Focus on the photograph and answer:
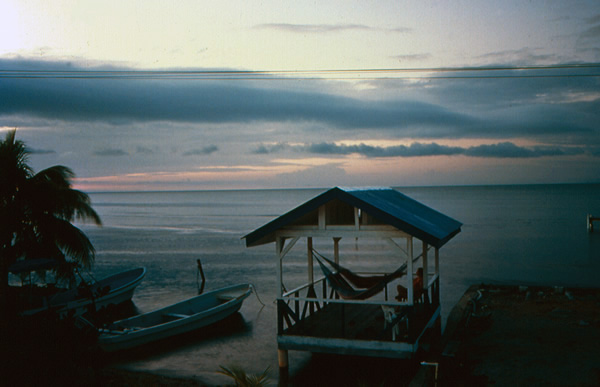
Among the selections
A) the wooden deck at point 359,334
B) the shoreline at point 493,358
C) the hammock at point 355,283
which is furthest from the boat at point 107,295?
the hammock at point 355,283

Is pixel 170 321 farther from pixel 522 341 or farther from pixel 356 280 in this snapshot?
pixel 522 341

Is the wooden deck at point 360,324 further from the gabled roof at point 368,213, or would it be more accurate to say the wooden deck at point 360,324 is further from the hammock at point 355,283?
the gabled roof at point 368,213

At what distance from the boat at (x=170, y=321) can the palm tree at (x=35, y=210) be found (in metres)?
2.79

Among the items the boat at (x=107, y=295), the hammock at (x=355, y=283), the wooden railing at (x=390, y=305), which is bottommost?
the boat at (x=107, y=295)

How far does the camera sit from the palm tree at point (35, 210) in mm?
16031

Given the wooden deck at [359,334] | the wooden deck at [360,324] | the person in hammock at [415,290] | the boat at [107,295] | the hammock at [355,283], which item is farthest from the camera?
the boat at [107,295]

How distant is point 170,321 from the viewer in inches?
727

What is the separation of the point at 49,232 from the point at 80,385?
44.9ft

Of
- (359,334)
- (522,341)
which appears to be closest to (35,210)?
(359,334)

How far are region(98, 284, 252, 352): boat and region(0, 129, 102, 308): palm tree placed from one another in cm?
279

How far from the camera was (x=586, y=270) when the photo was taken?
35.5m

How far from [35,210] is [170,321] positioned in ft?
18.9

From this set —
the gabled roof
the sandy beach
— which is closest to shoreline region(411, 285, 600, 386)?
the sandy beach

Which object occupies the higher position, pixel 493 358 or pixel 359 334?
pixel 359 334
